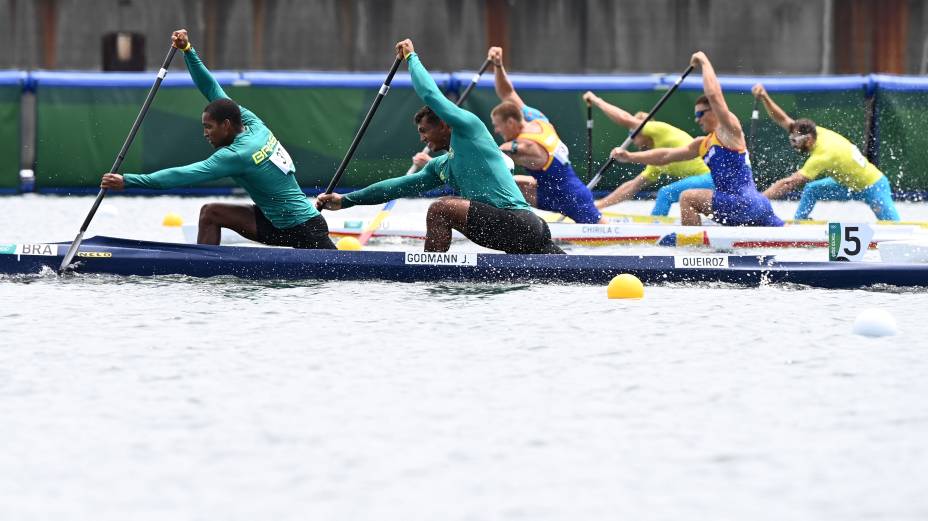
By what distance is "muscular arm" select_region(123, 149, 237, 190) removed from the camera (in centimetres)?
953

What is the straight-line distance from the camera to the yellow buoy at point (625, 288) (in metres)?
9.25

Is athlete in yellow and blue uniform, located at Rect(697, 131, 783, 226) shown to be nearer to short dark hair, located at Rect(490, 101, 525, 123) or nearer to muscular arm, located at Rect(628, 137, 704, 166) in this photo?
muscular arm, located at Rect(628, 137, 704, 166)

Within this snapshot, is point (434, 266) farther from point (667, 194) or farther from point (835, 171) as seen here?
point (835, 171)

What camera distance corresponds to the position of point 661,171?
14805 mm

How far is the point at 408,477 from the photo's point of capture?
4.91m

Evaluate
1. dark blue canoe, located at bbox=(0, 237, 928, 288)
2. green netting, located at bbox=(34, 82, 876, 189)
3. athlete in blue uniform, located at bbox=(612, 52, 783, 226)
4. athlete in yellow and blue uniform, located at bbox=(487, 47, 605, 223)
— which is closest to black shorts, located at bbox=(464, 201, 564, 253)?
dark blue canoe, located at bbox=(0, 237, 928, 288)

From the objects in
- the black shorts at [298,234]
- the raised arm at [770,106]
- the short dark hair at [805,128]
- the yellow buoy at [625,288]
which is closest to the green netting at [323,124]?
the raised arm at [770,106]

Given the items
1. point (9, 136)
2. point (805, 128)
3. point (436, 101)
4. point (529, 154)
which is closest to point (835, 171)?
point (805, 128)

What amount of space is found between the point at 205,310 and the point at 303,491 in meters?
3.97

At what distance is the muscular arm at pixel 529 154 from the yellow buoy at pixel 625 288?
367 centimetres

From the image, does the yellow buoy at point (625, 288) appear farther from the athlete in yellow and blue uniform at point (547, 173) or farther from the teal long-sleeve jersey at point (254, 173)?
the athlete in yellow and blue uniform at point (547, 173)

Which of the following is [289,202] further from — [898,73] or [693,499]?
[898,73]

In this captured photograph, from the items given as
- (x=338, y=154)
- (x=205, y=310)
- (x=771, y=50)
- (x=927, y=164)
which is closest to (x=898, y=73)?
(x=771, y=50)

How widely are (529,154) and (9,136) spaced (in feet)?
27.7
